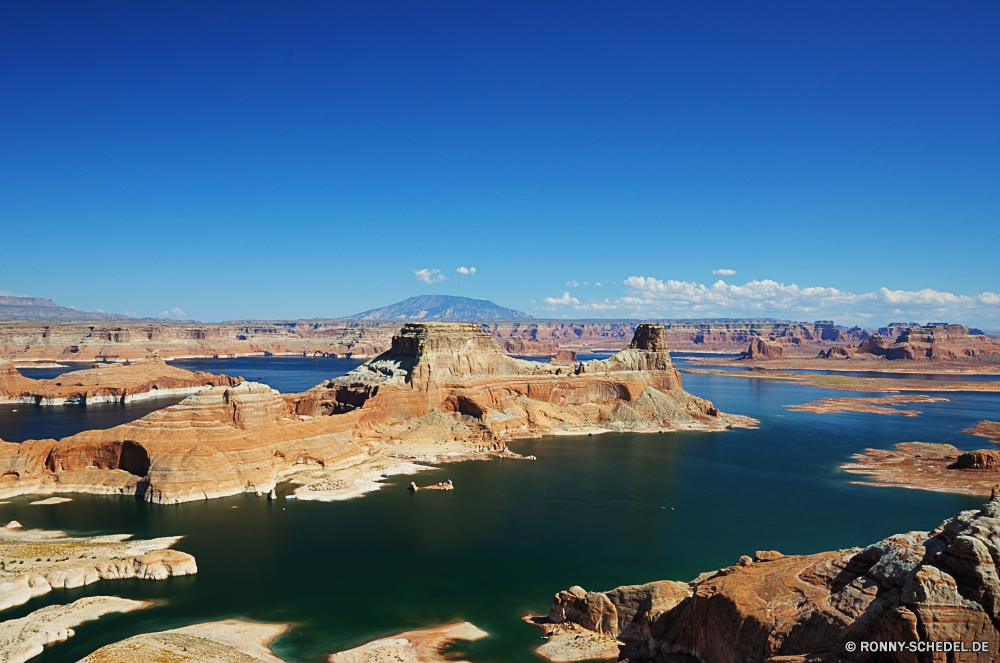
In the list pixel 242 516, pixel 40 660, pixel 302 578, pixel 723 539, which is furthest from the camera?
pixel 242 516

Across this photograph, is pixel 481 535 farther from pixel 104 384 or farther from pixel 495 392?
pixel 104 384

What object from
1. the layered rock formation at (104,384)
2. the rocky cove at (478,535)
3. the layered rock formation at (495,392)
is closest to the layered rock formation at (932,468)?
the rocky cove at (478,535)

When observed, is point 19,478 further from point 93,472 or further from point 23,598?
point 23,598

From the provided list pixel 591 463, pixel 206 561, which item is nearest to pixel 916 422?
pixel 591 463

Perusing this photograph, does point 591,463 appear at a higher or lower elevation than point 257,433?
lower

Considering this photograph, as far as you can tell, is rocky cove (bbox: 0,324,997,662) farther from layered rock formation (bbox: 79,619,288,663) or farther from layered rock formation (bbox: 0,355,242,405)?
layered rock formation (bbox: 0,355,242,405)

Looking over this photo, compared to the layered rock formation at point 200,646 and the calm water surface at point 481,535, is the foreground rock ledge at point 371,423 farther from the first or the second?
the layered rock formation at point 200,646
